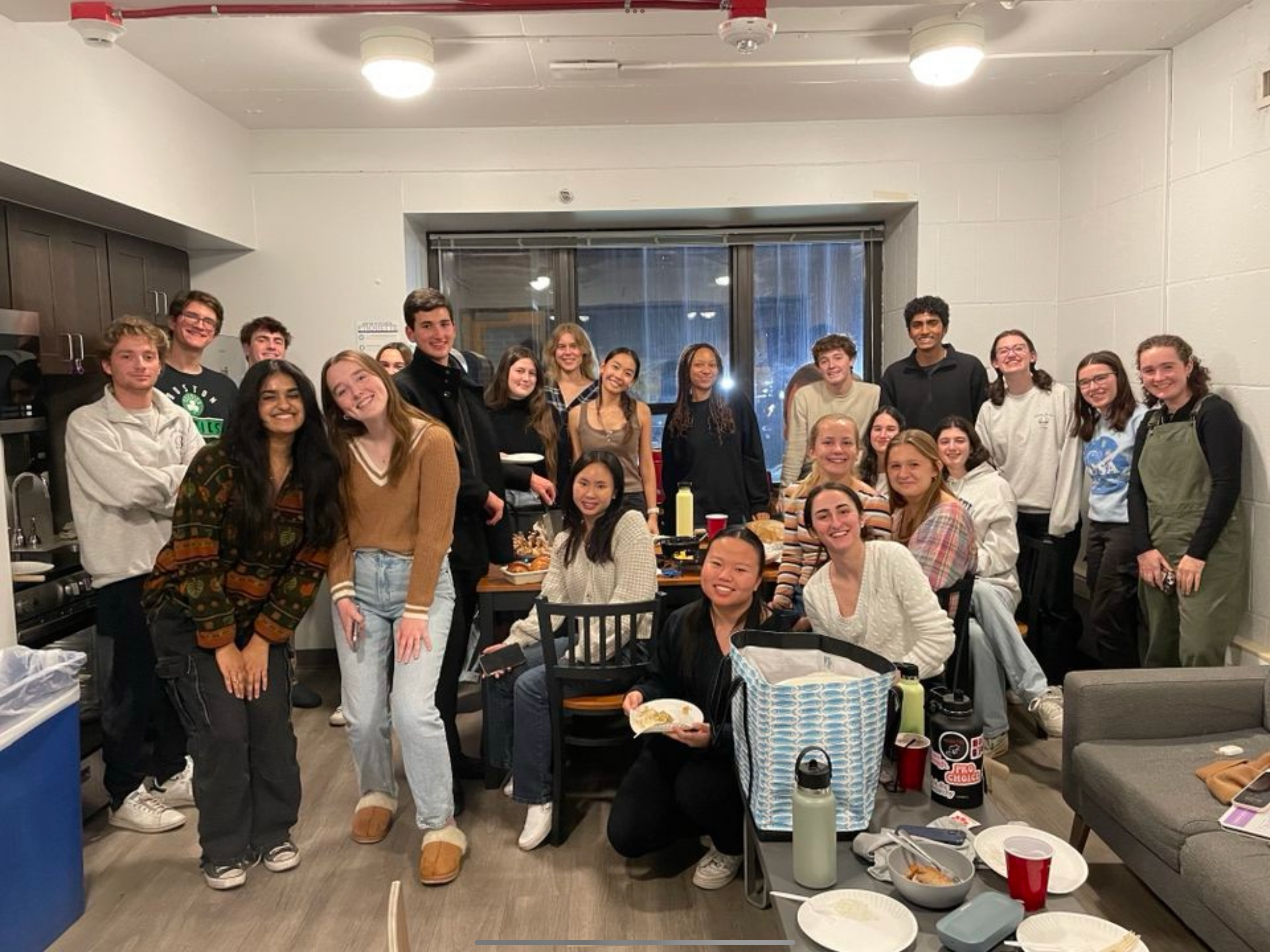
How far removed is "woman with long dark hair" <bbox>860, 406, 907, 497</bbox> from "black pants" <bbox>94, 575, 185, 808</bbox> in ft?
8.28

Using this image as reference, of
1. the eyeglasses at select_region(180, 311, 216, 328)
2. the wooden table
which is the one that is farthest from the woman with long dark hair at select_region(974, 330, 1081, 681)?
the eyeglasses at select_region(180, 311, 216, 328)

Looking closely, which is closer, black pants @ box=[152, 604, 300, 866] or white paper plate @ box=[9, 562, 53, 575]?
black pants @ box=[152, 604, 300, 866]

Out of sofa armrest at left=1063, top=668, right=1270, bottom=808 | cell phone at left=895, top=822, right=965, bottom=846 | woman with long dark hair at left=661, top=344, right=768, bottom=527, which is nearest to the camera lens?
cell phone at left=895, top=822, right=965, bottom=846

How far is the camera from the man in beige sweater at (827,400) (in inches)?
161

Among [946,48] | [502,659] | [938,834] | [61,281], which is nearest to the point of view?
[938,834]

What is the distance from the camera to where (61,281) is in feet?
11.1

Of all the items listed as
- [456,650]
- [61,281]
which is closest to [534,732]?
[456,650]

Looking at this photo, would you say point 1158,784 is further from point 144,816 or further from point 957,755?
point 144,816

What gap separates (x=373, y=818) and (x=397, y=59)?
2532 millimetres

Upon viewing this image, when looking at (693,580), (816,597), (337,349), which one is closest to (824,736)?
(816,597)

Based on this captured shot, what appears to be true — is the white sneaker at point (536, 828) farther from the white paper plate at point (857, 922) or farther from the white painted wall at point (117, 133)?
the white painted wall at point (117, 133)

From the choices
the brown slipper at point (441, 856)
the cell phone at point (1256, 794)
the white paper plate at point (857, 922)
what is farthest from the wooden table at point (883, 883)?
the brown slipper at point (441, 856)

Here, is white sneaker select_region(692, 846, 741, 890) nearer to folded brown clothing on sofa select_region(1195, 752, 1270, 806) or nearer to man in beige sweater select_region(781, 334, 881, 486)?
folded brown clothing on sofa select_region(1195, 752, 1270, 806)

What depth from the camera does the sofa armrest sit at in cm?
247
